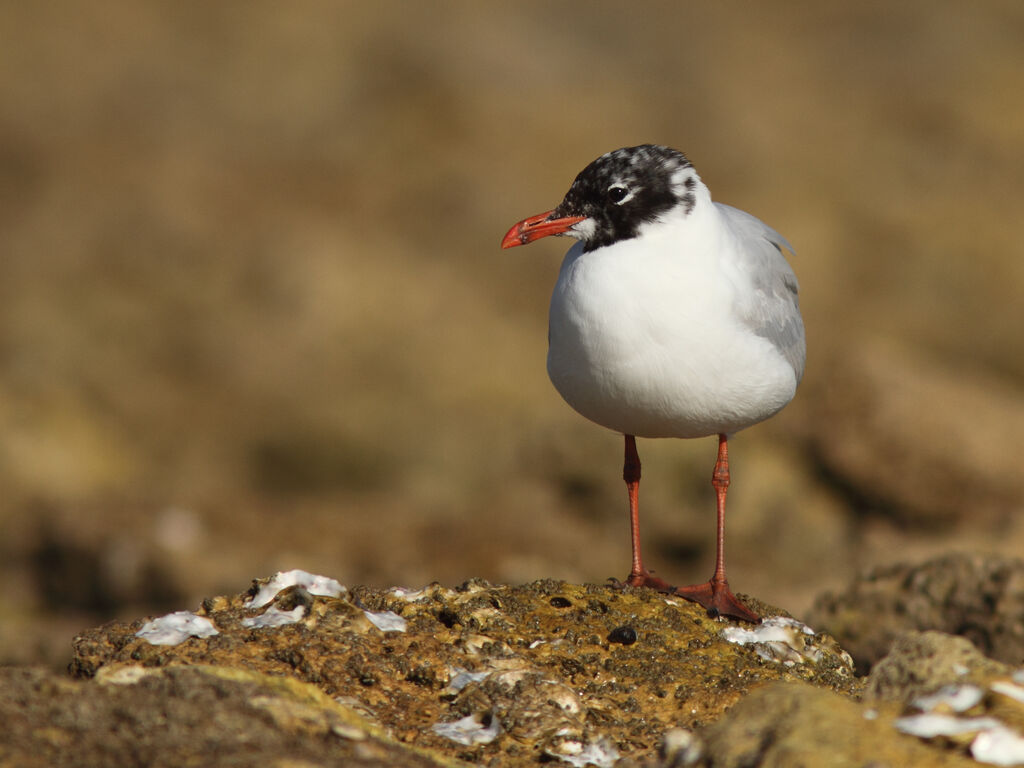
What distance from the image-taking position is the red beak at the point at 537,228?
626 cm

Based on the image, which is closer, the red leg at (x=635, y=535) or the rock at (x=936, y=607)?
the red leg at (x=635, y=535)

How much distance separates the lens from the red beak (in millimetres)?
6258

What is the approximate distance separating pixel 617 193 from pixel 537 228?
0.42m

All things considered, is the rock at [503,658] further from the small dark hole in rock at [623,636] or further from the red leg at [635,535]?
the red leg at [635,535]

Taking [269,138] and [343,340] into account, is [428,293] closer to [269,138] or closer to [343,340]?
[343,340]

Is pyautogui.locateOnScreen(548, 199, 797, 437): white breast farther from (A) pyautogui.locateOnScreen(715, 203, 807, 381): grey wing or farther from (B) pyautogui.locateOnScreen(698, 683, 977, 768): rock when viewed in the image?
(B) pyautogui.locateOnScreen(698, 683, 977, 768): rock

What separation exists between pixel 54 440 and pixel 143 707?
1252 centimetres

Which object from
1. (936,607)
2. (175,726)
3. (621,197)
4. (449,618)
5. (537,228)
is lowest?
(936,607)

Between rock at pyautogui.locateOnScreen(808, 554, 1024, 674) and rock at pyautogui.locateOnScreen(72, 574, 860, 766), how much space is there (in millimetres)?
1672

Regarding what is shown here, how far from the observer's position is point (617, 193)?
6195 millimetres

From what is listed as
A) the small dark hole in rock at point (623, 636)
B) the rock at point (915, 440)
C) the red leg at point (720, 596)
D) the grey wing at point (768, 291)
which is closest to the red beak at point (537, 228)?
the grey wing at point (768, 291)

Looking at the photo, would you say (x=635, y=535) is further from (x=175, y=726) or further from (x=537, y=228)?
(x=175, y=726)

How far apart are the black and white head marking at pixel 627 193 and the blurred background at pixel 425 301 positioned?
3975 mm

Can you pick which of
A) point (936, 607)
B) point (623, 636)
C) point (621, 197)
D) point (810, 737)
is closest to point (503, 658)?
point (623, 636)
